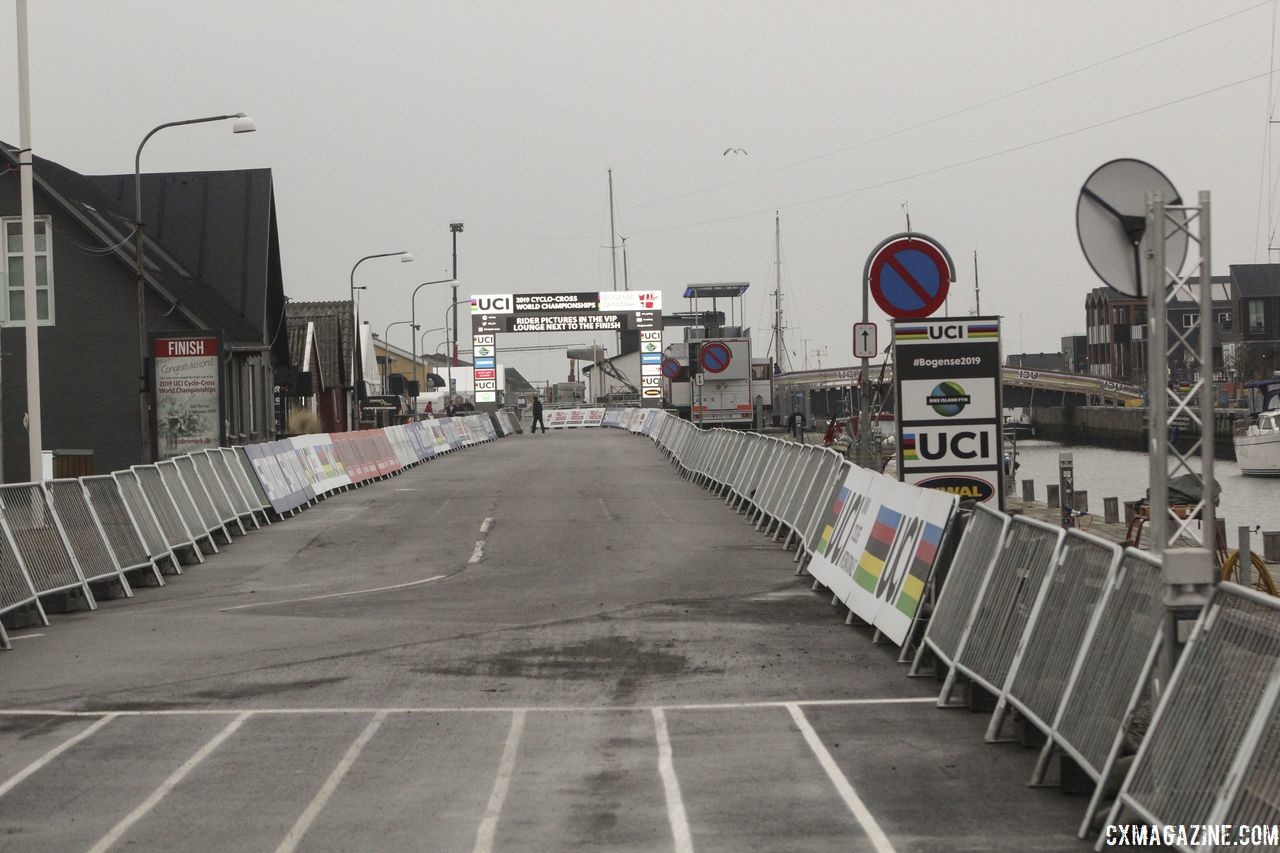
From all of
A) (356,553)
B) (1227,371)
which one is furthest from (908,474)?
(1227,371)

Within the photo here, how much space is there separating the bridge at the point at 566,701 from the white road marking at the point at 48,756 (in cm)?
2

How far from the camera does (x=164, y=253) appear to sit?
47.7 meters

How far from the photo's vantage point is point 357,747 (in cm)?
895

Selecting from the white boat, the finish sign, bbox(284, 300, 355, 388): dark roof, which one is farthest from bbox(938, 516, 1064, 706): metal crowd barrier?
bbox(284, 300, 355, 388): dark roof

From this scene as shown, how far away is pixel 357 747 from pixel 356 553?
11.6m

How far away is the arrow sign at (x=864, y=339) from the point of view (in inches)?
631

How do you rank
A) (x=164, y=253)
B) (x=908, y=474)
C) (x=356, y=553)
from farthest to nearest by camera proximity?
(x=164, y=253) → (x=356, y=553) → (x=908, y=474)

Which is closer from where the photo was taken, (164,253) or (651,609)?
(651,609)

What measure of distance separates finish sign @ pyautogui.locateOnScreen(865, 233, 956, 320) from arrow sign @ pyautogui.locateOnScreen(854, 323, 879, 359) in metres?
2.37

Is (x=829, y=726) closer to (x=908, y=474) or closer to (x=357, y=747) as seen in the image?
(x=357, y=747)

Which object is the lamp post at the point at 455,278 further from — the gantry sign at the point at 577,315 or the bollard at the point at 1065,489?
the bollard at the point at 1065,489

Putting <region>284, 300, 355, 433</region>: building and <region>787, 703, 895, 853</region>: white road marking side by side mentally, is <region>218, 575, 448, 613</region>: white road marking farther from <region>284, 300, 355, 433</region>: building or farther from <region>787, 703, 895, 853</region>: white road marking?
<region>284, 300, 355, 433</region>: building

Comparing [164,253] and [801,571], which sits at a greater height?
[164,253]

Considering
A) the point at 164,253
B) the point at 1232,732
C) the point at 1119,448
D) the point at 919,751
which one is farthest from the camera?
the point at 1119,448
